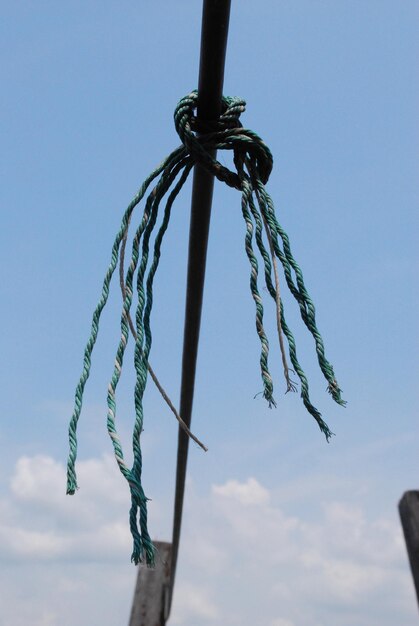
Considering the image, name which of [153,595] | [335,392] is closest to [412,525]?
[335,392]

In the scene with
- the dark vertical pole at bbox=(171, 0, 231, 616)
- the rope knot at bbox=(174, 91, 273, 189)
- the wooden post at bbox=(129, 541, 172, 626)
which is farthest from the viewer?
the wooden post at bbox=(129, 541, 172, 626)

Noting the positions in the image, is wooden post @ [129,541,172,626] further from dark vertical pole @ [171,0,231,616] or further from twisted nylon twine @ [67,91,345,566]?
twisted nylon twine @ [67,91,345,566]

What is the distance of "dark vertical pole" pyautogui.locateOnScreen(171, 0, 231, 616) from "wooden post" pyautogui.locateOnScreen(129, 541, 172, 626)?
163 cm

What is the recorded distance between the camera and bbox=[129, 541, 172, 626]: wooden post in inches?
105

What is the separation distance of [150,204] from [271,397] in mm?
317

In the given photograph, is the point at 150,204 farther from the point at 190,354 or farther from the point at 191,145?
the point at 190,354

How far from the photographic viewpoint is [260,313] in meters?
0.74

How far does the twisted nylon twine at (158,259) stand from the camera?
0.72 m

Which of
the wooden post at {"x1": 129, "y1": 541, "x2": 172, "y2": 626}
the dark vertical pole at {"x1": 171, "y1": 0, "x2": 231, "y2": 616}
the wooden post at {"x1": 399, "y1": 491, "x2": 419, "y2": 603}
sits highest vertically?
the dark vertical pole at {"x1": 171, "y1": 0, "x2": 231, "y2": 616}

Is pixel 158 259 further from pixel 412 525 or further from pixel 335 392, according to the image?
pixel 412 525

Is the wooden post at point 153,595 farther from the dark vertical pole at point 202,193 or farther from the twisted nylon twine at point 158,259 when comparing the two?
the twisted nylon twine at point 158,259

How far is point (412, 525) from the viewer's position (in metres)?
1.02

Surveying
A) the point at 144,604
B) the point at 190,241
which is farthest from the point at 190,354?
the point at 144,604

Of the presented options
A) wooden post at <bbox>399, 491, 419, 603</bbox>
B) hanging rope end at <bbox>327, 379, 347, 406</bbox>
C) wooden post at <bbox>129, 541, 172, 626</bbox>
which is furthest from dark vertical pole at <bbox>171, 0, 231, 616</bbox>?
wooden post at <bbox>129, 541, 172, 626</bbox>
